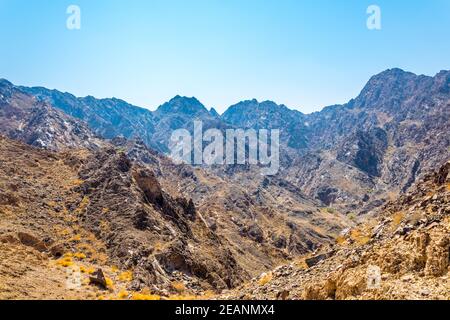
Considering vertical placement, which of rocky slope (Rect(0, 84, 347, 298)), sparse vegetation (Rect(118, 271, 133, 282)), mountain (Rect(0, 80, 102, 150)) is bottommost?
sparse vegetation (Rect(118, 271, 133, 282))

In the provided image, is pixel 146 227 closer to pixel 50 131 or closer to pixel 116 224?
pixel 116 224

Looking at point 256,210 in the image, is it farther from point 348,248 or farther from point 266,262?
point 348,248

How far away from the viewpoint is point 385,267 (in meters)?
16.2

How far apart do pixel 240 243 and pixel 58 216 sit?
4070 centimetres

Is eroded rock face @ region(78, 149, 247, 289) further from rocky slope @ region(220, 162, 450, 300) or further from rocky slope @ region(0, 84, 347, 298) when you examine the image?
rocky slope @ region(220, 162, 450, 300)

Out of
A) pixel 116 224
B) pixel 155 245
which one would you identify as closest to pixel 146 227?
pixel 116 224

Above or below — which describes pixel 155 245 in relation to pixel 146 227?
below

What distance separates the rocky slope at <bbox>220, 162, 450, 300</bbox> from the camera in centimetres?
1432

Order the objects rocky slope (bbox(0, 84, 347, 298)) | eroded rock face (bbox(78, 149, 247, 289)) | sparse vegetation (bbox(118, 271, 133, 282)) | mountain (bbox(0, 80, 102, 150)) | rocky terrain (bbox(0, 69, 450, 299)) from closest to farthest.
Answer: rocky terrain (bbox(0, 69, 450, 299))
sparse vegetation (bbox(118, 271, 133, 282))
rocky slope (bbox(0, 84, 347, 298))
eroded rock face (bbox(78, 149, 247, 289))
mountain (bbox(0, 80, 102, 150))

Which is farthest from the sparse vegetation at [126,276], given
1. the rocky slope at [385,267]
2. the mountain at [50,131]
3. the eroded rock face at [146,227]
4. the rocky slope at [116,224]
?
the mountain at [50,131]

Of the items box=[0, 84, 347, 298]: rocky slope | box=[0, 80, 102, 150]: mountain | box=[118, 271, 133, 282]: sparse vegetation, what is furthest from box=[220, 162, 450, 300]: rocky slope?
box=[0, 80, 102, 150]: mountain

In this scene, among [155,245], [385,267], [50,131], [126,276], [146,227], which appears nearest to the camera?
[385,267]

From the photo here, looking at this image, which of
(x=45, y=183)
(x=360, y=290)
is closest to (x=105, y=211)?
(x=45, y=183)

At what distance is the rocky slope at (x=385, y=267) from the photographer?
1432cm
